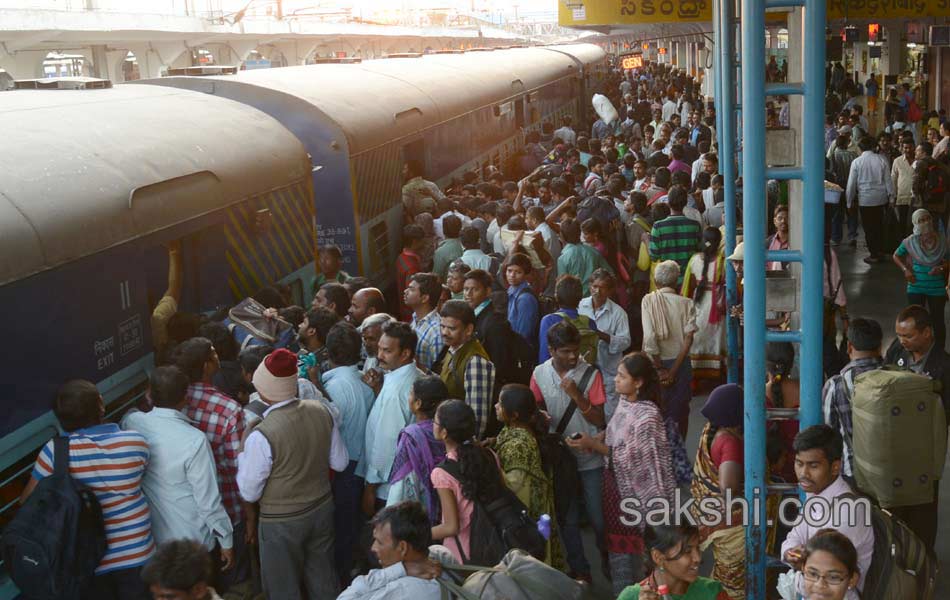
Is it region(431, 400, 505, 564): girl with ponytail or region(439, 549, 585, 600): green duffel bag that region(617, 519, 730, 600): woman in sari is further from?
region(431, 400, 505, 564): girl with ponytail

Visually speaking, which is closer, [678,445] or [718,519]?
[718,519]

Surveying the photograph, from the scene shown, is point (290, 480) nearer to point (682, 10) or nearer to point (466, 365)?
point (466, 365)

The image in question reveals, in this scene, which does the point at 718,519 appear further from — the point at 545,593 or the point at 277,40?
the point at 277,40

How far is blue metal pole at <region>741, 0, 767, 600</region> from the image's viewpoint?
4.68 m

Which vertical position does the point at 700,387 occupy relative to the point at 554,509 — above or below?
below

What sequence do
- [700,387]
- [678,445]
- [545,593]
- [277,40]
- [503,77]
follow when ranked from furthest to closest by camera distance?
1. [277,40]
2. [503,77]
3. [700,387]
4. [678,445]
5. [545,593]

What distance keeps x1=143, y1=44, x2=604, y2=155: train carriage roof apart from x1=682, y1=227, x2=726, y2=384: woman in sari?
10.5ft

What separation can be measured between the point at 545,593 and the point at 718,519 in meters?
1.68

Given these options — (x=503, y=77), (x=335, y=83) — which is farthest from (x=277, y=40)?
(x=335, y=83)

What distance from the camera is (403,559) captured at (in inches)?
148

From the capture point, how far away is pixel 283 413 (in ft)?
16.4

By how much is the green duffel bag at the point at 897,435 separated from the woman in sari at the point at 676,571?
1458mm

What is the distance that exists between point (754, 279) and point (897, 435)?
3.11 feet

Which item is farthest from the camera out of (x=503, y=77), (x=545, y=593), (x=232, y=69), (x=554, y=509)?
(x=503, y=77)
